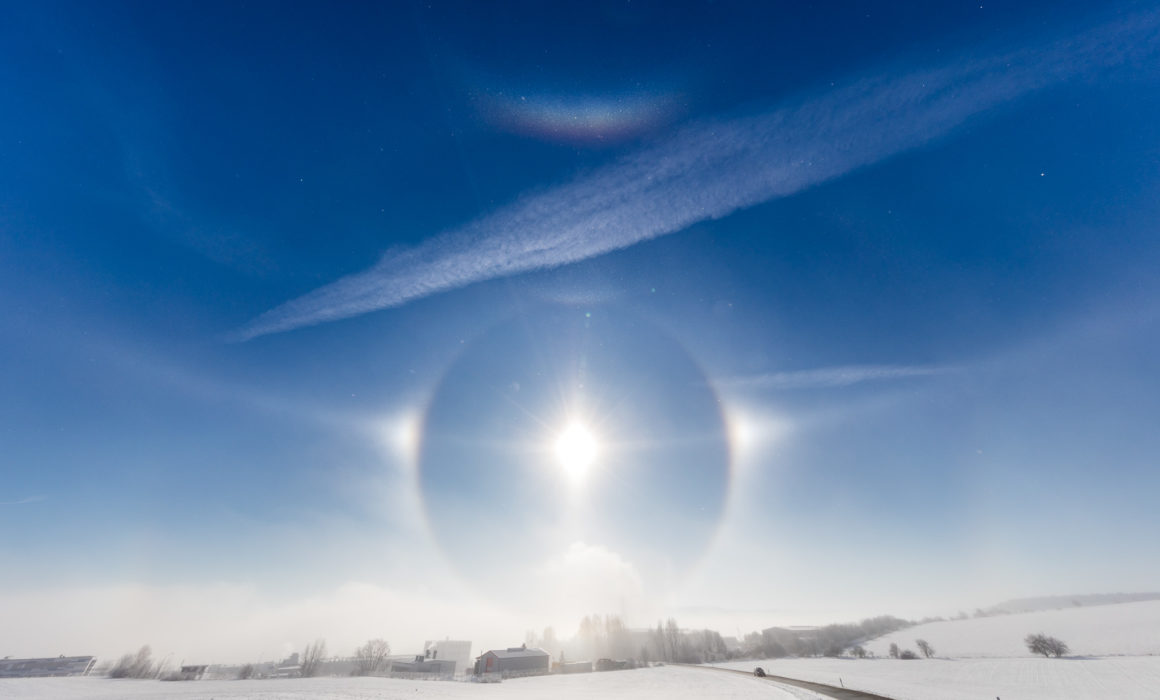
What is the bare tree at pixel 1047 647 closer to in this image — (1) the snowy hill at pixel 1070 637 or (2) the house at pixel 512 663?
(1) the snowy hill at pixel 1070 637

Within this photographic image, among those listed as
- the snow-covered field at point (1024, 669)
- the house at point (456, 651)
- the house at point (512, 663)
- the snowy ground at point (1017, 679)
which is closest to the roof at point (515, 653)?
the house at point (512, 663)

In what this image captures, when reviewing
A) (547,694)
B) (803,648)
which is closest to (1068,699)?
(547,694)

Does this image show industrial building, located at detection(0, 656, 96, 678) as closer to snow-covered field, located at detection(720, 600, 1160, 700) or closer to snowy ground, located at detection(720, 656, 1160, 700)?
snow-covered field, located at detection(720, 600, 1160, 700)

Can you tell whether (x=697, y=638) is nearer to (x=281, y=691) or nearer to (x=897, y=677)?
(x=897, y=677)

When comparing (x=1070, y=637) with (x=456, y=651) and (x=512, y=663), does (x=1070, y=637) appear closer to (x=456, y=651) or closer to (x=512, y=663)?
(x=512, y=663)

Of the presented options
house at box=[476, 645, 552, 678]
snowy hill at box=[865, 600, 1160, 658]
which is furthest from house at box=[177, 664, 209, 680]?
snowy hill at box=[865, 600, 1160, 658]
